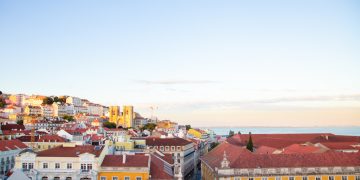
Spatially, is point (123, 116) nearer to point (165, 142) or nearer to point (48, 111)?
point (48, 111)

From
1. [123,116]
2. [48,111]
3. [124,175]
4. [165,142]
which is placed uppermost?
[48,111]

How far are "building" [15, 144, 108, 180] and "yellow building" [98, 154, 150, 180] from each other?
0.84 m

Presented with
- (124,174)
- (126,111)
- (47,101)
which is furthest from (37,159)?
(47,101)

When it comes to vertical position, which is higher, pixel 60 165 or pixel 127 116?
pixel 127 116

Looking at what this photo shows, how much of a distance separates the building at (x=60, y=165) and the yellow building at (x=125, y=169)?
84cm

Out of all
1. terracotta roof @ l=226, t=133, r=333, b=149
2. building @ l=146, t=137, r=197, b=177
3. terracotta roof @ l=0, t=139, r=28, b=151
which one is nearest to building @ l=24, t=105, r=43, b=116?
building @ l=146, t=137, r=197, b=177

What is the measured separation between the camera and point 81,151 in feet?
149

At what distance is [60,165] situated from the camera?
1731 inches

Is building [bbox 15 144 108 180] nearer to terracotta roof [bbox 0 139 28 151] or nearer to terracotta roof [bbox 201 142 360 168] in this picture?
terracotta roof [bbox 201 142 360 168]

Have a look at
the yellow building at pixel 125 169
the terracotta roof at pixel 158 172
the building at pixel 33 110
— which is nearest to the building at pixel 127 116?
the building at pixel 33 110

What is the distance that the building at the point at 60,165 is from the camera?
4328 cm

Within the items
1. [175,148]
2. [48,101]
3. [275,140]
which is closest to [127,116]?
[48,101]

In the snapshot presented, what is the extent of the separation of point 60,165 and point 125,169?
Result: 285 inches

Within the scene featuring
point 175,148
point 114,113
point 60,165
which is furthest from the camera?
point 114,113
